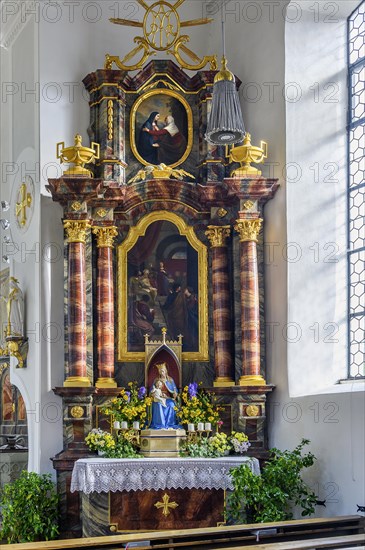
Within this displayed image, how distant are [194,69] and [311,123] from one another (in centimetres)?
190

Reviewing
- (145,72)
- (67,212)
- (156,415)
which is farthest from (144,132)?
(156,415)

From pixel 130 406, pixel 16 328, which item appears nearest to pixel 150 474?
pixel 130 406

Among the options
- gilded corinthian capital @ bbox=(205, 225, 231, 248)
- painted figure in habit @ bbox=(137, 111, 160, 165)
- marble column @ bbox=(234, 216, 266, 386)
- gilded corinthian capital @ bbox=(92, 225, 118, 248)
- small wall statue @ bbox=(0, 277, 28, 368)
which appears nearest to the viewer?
marble column @ bbox=(234, 216, 266, 386)

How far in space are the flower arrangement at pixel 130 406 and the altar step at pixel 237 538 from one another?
3.45 m

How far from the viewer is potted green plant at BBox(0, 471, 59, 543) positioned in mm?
12906

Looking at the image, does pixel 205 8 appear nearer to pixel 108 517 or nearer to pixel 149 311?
pixel 149 311

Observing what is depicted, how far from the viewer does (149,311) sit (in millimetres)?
14219

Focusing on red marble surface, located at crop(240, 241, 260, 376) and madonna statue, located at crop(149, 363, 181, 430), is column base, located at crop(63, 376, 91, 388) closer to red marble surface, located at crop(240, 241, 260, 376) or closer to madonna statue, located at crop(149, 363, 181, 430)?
madonna statue, located at crop(149, 363, 181, 430)

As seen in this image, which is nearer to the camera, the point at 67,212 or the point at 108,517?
the point at 108,517

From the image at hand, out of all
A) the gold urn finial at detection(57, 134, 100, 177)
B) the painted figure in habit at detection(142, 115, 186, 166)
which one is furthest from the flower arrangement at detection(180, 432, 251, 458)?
the painted figure in habit at detection(142, 115, 186, 166)

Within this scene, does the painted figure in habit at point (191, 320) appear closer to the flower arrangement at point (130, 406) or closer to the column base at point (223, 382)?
the column base at point (223, 382)

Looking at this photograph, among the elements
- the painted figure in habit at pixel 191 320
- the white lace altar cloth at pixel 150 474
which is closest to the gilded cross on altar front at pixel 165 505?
the white lace altar cloth at pixel 150 474

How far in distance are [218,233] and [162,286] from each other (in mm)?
1076

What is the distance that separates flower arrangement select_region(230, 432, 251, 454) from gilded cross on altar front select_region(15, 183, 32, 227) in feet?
15.1
